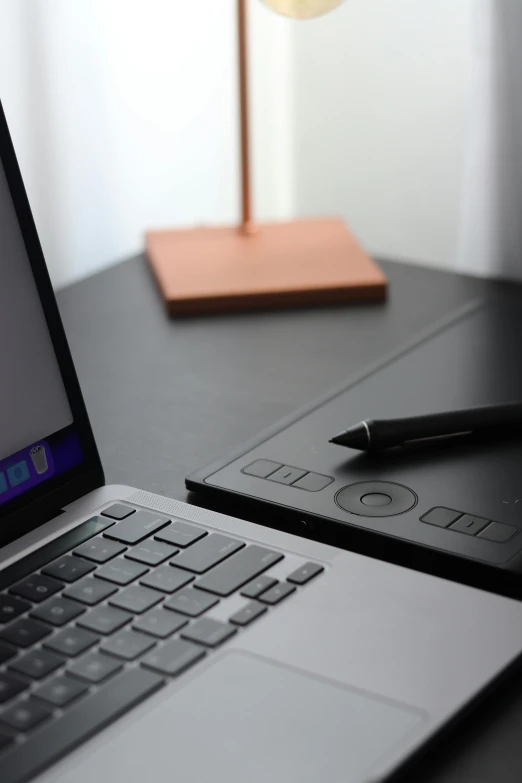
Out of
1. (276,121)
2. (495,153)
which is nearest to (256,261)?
(495,153)

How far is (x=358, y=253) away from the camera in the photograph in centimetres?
115

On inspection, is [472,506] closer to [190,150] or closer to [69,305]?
[69,305]

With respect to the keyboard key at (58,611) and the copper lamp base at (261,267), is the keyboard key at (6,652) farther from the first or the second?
the copper lamp base at (261,267)

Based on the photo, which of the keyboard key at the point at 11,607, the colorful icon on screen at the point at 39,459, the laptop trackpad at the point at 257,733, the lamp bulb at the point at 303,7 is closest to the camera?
the laptop trackpad at the point at 257,733

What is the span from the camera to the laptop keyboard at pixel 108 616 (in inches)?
19.3

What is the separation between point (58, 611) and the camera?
0.56 metres

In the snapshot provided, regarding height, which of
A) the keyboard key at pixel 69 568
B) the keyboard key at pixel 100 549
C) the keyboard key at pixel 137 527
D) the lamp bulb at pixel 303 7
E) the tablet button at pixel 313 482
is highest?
the lamp bulb at pixel 303 7

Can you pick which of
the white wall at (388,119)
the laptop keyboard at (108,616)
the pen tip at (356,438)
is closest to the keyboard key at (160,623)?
the laptop keyboard at (108,616)

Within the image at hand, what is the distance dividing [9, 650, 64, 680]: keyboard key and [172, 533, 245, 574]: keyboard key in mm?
99

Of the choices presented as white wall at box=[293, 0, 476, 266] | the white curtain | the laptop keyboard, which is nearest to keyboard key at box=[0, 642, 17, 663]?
the laptop keyboard

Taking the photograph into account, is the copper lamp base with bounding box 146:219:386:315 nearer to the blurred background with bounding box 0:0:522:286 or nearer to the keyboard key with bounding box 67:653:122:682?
the blurred background with bounding box 0:0:522:286

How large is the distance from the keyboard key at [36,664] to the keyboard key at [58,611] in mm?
26

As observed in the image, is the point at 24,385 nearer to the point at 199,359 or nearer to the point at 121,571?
the point at 121,571

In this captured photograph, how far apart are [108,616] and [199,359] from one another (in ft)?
1.44
